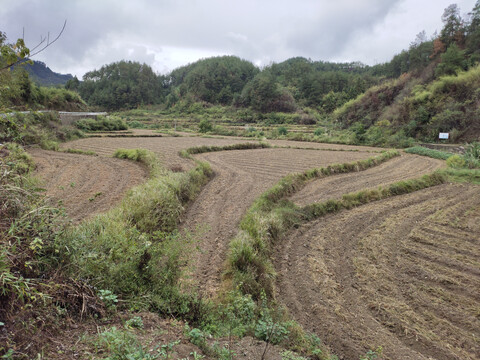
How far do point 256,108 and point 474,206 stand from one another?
55.9m

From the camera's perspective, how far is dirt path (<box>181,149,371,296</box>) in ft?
16.8

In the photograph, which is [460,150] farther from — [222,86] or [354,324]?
[222,86]

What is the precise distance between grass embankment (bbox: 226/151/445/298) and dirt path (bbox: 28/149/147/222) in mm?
3590

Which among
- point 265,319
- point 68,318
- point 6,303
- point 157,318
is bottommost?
point 265,319

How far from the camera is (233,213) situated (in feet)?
25.1

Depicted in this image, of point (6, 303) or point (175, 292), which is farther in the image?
point (175, 292)

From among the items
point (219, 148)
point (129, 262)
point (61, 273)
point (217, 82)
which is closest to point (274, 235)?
point (129, 262)

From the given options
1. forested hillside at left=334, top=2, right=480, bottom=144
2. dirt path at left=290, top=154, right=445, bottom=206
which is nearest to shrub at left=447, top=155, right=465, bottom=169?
dirt path at left=290, top=154, right=445, bottom=206

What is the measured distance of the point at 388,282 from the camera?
5148mm

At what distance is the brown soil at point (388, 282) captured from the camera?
3814mm

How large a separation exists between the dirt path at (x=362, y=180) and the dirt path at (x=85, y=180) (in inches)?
223

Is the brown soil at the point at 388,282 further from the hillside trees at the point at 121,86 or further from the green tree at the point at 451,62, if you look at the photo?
the hillside trees at the point at 121,86

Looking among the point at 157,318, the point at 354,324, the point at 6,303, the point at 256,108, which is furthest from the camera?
the point at 256,108

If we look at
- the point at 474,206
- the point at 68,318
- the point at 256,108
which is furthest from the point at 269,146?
the point at 256,108
